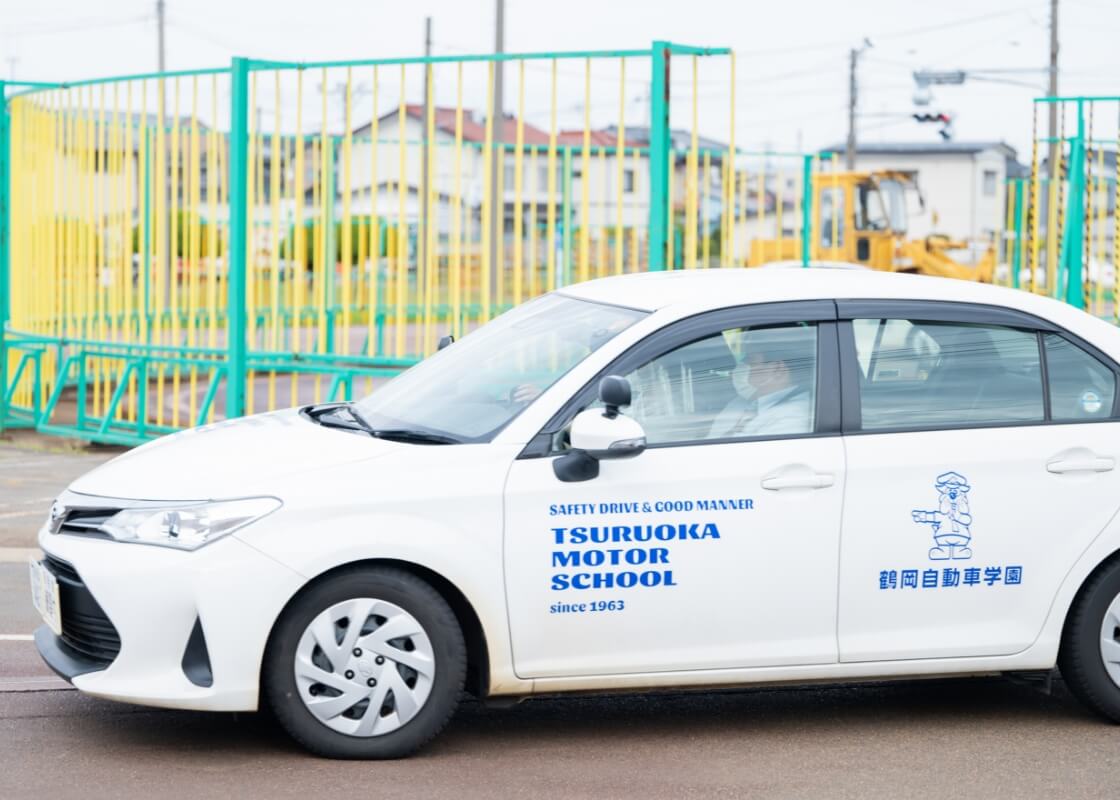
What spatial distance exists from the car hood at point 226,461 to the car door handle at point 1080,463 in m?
2.17

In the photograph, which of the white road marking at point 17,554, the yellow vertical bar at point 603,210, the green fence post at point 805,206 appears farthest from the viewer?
the green fence post at point 805,206

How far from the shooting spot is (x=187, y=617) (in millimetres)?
5074

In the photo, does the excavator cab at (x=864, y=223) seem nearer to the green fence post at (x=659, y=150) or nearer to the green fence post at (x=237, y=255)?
the green fence post at (x=237, y=255)

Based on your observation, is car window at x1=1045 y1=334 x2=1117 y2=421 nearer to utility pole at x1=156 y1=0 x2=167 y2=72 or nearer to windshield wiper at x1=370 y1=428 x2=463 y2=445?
windshield wiper at x1=370 y1=428 x2=463 y2=445

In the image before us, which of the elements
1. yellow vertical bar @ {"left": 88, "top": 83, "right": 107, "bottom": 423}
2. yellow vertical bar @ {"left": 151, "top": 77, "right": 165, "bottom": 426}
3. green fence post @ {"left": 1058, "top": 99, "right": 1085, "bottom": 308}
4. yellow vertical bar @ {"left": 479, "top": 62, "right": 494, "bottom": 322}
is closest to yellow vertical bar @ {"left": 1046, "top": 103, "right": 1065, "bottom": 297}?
green fence post @ {"left": 1058, "top": 99, "right": 1085, "bottom": 308}

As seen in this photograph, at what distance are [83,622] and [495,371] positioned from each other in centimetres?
161


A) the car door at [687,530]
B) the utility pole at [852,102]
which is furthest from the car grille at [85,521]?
the utility pole at [852,102]

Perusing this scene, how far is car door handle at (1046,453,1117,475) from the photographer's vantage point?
5.75 meters

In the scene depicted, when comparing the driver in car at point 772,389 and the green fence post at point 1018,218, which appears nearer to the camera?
the driver in car at point 772,389

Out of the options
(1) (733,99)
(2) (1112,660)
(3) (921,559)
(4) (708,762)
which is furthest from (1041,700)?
(1) (733,99)

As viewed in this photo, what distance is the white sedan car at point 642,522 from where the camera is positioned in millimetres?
5141

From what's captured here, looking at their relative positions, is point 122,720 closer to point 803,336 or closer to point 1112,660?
point 803,336

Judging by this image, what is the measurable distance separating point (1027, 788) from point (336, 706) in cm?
208

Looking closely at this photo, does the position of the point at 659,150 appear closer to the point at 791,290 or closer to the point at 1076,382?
the point at 791,290
